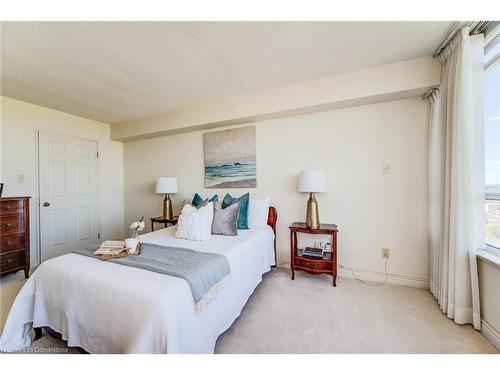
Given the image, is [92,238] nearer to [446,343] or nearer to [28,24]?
[28,24]

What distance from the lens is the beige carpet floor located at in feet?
4.70

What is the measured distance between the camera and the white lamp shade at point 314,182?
2.36m

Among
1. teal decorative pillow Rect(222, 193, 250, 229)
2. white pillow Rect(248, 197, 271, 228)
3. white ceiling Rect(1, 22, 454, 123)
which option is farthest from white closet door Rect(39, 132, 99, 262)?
white pillow Rect(248, 197, 271, 228)

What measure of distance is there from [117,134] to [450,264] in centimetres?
491

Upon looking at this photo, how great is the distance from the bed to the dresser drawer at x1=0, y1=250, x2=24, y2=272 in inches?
58.3

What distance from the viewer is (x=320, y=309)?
6.17 feet

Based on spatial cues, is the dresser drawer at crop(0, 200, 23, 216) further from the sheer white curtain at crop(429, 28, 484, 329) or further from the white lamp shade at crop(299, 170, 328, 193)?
the sheer white curtain at crop(429, 28, 484, 329)

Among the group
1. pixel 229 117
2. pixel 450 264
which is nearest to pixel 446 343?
pixel 450 264

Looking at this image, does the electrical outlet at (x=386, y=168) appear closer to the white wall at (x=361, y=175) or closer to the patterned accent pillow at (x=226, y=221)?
the white wall at (x=361, y=175)

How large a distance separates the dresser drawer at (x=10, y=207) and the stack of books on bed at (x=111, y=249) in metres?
1.74

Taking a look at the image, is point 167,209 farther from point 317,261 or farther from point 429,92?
point 429,92

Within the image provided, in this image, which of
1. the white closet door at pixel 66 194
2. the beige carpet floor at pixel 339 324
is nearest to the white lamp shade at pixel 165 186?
the white closet door at pixel 66 194

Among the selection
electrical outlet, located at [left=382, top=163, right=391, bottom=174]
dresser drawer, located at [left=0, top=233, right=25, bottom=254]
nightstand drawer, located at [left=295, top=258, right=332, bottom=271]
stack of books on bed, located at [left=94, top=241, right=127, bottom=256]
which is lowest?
nightstand drawer, located at [left=295, top=258, right=332, bottom=271]

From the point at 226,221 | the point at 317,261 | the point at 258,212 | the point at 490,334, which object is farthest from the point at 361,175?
the point at 226,221
